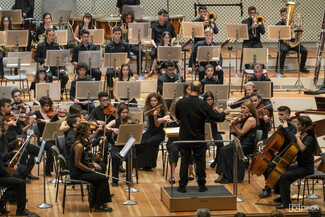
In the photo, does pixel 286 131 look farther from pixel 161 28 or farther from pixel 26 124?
pixel 161 28

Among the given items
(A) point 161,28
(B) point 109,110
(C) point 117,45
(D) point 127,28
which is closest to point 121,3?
(D) point 127,28

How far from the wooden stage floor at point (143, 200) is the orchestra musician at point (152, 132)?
248 mm

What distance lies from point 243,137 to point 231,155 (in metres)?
0.28

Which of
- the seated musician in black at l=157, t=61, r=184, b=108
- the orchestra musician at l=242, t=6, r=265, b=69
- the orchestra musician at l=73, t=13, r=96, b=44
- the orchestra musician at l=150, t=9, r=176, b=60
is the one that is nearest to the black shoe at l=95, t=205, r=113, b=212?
the seated musician in black at l=157, t=61, r=184, b=108

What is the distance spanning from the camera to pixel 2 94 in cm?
962

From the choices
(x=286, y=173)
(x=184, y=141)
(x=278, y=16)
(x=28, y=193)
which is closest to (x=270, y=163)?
(x=286, y=173)

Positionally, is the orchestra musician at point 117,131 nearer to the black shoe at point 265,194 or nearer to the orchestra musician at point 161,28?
the black shoe at point 265,194

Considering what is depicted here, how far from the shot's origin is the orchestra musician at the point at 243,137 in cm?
820

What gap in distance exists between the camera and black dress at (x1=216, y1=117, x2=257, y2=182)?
8.23 m

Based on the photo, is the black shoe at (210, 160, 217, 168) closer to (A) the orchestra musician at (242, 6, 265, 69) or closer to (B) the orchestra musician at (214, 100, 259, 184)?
(B) the orchestra musician at (214, 100, 259, 184)

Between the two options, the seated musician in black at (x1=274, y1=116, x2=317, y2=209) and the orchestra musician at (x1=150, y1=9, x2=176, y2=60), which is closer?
the seated musician in black at (x1=274, y1=116, x2=317, y2=209)

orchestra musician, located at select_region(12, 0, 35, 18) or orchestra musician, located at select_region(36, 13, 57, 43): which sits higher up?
orchestra musician, located at select_region(12, 0, 35, 18)

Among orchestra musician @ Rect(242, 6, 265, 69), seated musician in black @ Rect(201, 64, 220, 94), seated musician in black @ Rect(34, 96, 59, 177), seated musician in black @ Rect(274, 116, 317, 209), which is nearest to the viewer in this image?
seated musician in black @ Rect(274, 116, 317, 209)

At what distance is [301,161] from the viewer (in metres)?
7.50
